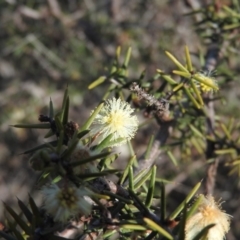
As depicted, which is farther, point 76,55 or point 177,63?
point 76,55

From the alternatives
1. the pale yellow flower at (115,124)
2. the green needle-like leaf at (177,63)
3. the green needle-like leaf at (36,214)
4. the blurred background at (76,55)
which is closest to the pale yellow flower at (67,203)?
the green needle-like leaf at (36,214)

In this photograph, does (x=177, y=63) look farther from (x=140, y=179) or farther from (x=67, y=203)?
(x=67, y=203)

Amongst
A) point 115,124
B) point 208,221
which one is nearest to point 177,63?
point 115,124

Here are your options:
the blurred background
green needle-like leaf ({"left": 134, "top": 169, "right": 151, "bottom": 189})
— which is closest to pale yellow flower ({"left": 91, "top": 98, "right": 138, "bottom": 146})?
green needle-like leaf ({"left": 134, "top": 169, "right": 151, "bottom": 189})

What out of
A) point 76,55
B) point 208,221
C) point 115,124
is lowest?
point 208,221

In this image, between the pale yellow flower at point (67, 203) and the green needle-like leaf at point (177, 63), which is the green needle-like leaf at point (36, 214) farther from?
the green needle-like leaf at point (177, 63)

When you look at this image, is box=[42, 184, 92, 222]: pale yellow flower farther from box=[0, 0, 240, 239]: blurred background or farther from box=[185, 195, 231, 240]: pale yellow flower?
box=[0, 0, 240, 239]: blurred background

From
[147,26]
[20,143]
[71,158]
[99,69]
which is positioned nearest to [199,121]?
[71,158]
